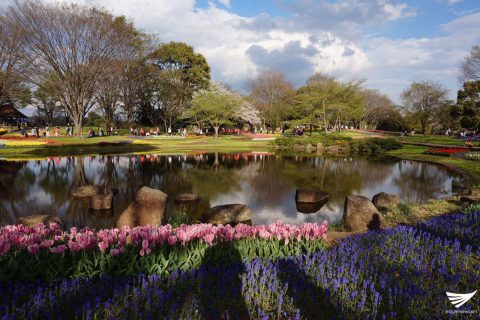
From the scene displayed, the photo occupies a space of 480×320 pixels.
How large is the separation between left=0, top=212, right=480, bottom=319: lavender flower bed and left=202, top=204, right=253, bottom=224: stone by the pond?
5.38 metres

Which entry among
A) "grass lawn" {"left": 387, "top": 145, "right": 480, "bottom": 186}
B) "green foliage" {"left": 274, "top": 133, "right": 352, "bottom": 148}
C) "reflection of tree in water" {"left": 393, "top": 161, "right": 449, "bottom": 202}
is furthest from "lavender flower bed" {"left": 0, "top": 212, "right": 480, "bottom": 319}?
"green foliage" {"left": 274, "top": 133, "right": 352, "bottom": 148}

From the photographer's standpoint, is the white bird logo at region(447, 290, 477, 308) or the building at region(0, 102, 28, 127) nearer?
the white bird logo at region(447, 290, 477, 308)

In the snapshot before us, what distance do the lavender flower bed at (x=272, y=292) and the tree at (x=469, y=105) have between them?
45.4 metres

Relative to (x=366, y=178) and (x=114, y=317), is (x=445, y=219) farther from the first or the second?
(x=366, y=178)

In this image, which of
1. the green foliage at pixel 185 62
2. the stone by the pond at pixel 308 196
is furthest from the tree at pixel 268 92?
the stone by the pond at pixel 308 196

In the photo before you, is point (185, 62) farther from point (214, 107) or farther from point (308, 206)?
point (308, 206)

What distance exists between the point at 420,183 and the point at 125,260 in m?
18.7

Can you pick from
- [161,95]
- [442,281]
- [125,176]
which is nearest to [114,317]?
A: [442,281]

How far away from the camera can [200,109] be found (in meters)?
52.3

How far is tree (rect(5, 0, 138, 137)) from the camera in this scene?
34031 millimetres

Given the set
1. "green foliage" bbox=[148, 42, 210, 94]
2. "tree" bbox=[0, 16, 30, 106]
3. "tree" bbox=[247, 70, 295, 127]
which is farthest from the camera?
"tree" bbox=[247, 70, 295, 127]

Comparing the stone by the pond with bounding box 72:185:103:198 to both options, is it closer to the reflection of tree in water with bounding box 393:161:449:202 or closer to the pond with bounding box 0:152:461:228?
the pond with bounding box 0:152:461:228

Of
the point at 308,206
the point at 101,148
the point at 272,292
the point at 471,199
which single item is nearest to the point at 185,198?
the point at 308,206

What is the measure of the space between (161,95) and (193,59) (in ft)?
32.4
